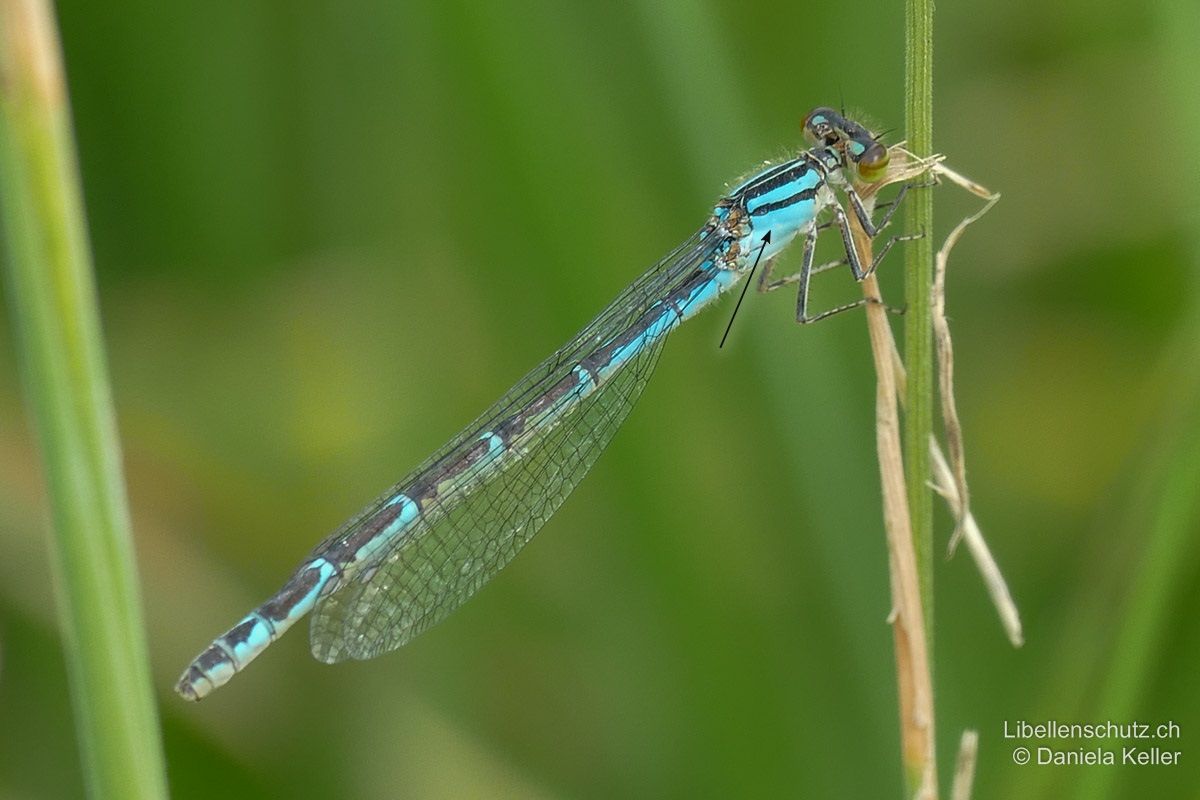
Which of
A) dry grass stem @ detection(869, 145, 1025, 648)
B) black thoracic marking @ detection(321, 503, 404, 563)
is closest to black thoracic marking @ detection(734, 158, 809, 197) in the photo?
dry grass stem @ detection(869, 145, 1025, 648)

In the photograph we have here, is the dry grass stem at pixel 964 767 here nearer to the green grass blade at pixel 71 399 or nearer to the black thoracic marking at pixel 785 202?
the green grass blade at pixel 71 399

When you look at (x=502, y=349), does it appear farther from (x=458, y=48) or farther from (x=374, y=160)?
(x=458, y=48)

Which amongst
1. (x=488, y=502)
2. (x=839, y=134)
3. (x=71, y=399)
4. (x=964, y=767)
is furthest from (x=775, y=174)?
(x=71, y=399)

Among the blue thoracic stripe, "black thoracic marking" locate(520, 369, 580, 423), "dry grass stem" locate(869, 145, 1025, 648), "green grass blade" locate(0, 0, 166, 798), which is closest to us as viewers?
"green grass blade" locate(0, 0, 166, 798)

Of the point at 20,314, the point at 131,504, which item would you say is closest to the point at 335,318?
the point at 131,504

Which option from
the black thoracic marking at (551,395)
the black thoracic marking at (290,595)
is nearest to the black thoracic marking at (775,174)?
the black thoracic marking at (551,395)

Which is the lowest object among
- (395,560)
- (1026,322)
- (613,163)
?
(1026,322)

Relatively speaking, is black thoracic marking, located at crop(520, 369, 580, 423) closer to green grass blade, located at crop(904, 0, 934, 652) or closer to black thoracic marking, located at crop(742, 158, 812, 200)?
black thoracic marking, located at crop(742, 158, 812, 200)

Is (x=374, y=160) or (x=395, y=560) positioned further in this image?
(x=374, y=160)
